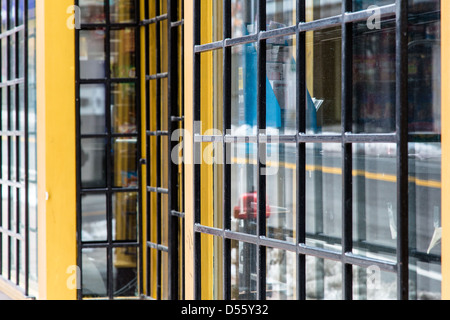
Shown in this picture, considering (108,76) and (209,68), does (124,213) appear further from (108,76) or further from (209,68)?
(209,68)

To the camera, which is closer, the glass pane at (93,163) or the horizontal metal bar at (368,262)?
the horizontal metal bar at (368,262)

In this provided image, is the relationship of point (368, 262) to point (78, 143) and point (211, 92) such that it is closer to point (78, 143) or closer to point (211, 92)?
point (211, 92)

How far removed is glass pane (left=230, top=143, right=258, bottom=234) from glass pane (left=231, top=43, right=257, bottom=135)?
9cm

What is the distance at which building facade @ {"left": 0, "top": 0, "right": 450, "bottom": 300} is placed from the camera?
2.39m

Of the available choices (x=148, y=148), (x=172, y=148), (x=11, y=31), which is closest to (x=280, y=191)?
(x=172, y=148)

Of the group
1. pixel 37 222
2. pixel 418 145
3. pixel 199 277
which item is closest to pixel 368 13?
pixel 418 145

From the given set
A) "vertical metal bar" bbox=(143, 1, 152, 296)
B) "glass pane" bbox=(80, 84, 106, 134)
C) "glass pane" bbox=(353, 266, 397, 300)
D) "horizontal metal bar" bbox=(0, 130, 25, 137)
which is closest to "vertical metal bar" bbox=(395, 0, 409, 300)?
"glass pane" bbox=(353, 266, 397, 300)

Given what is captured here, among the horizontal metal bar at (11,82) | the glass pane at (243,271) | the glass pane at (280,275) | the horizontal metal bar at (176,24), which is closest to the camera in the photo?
the glass pane at (243,271)

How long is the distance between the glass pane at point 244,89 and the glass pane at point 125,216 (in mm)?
1922

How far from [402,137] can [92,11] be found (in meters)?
3.03

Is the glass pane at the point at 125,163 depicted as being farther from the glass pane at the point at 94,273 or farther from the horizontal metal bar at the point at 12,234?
the horizontal metal bar at the point at 12,234

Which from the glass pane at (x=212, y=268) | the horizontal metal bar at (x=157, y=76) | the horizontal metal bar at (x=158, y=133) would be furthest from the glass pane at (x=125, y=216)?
the glass pane at (x=212, y=268)

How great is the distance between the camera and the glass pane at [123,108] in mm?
4578
